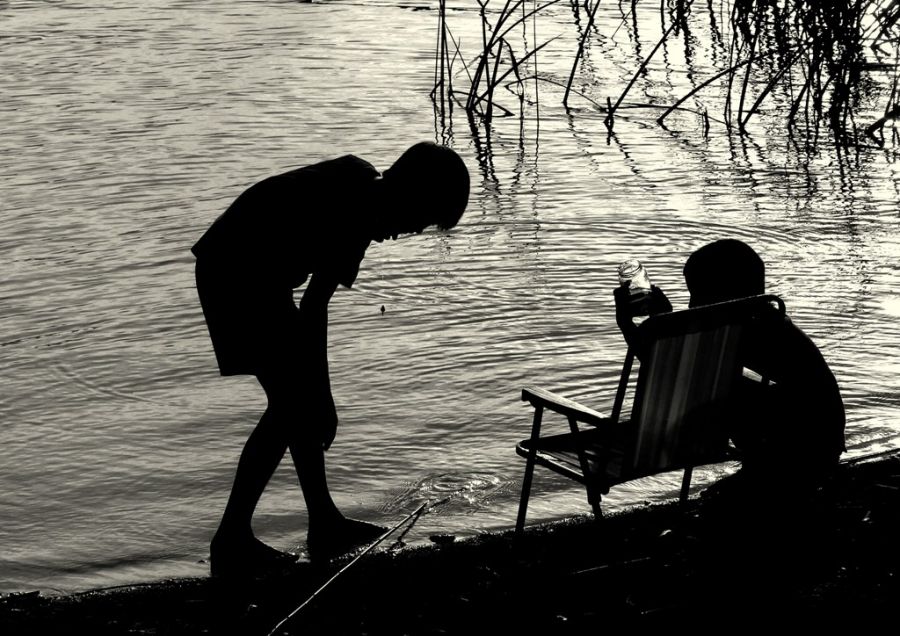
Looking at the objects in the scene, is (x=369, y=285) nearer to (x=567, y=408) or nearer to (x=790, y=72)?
(x=567, y=408)

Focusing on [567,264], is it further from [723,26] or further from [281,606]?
[723,26]

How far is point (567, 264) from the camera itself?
8391 millimetres

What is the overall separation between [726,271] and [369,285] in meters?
4.05

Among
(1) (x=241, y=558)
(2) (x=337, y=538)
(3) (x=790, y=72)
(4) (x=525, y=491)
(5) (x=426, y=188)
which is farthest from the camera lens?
(3) (x=790, y=72)

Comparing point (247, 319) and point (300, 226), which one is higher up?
point (300, 226)

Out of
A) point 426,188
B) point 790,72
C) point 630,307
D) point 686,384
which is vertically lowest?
point 790,72

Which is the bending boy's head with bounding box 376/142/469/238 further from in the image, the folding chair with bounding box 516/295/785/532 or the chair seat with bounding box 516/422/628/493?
the chair seat with bounding box 516/422/628/493

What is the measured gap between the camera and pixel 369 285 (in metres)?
8.06

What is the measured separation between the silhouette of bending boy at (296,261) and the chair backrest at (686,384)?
704 millimetres

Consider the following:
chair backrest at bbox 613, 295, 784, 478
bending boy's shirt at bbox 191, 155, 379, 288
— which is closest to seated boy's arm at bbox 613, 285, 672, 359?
chair backrest at bbox 613, 295, 784, 478

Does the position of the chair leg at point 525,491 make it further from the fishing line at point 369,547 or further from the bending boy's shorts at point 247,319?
the bending boy's shorts at point 247,319

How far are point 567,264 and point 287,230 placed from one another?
460 cm

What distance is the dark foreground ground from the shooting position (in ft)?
12.5

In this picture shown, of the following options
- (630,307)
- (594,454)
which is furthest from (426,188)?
(594,454)
